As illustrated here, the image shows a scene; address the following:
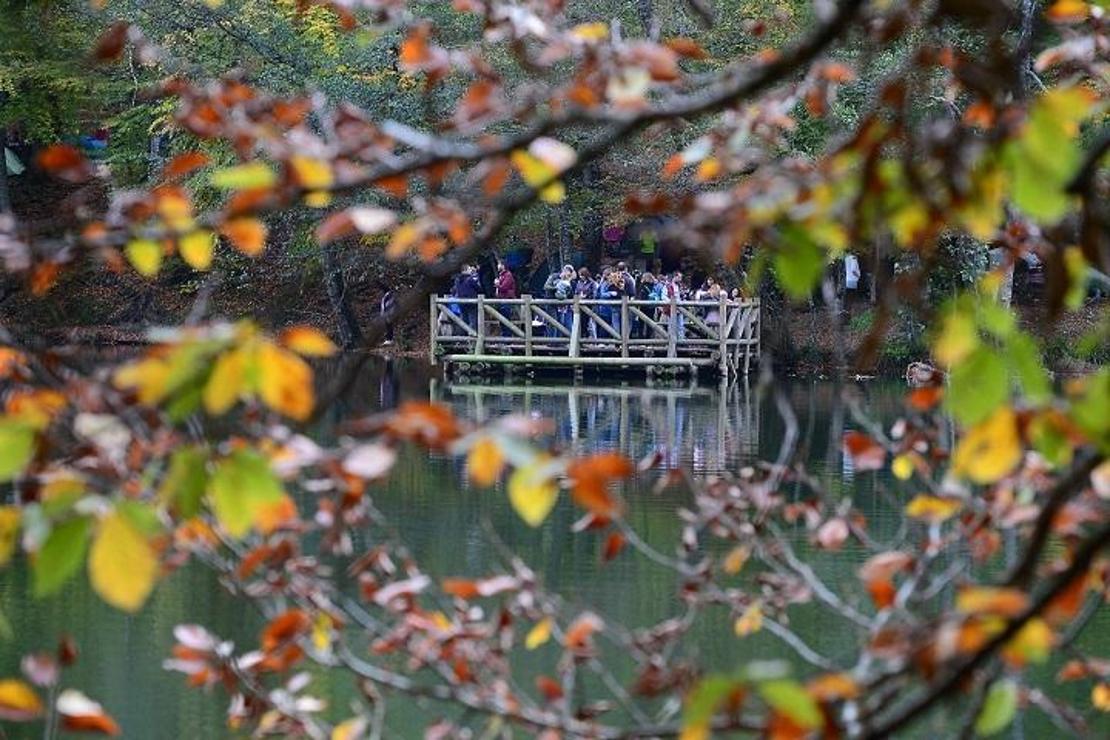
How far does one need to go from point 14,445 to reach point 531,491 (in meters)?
0.44

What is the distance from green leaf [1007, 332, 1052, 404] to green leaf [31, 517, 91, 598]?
0.84 m

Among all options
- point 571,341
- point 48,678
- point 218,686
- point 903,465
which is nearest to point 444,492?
point 218,686

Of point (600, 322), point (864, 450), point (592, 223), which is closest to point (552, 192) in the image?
point (864, 450)

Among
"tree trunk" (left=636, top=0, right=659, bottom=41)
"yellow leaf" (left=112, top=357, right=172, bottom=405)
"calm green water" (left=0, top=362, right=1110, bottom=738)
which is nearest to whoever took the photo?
"yellow leaf" (left=112, top=357, right=172, bottom=405)

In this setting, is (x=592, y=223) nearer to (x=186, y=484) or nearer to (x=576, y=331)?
(x=576, y=331)

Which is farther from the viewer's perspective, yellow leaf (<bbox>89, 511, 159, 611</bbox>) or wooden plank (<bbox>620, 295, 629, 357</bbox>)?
wooden plank (<bbox>620, 295, 629, 357</bbox>)

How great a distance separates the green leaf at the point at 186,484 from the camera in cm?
174

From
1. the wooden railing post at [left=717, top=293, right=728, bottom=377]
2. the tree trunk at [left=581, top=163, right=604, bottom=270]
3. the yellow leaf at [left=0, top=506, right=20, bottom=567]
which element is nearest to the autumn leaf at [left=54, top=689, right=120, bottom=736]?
the yellow leaf at [left=0, top=506, right=20, bottom=567]

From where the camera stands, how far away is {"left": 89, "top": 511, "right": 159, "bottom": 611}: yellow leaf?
1690 mm

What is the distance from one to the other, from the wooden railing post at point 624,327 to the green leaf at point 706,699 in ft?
85.6

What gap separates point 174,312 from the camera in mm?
33656

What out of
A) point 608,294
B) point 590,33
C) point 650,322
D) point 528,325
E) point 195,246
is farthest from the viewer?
point 608,294

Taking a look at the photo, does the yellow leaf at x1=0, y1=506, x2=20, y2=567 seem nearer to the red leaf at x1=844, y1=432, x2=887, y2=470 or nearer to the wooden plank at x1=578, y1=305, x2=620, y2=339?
the red leaf at x1=844, y1=432, x2=887, y2=470

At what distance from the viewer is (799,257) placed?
1.92 metres
